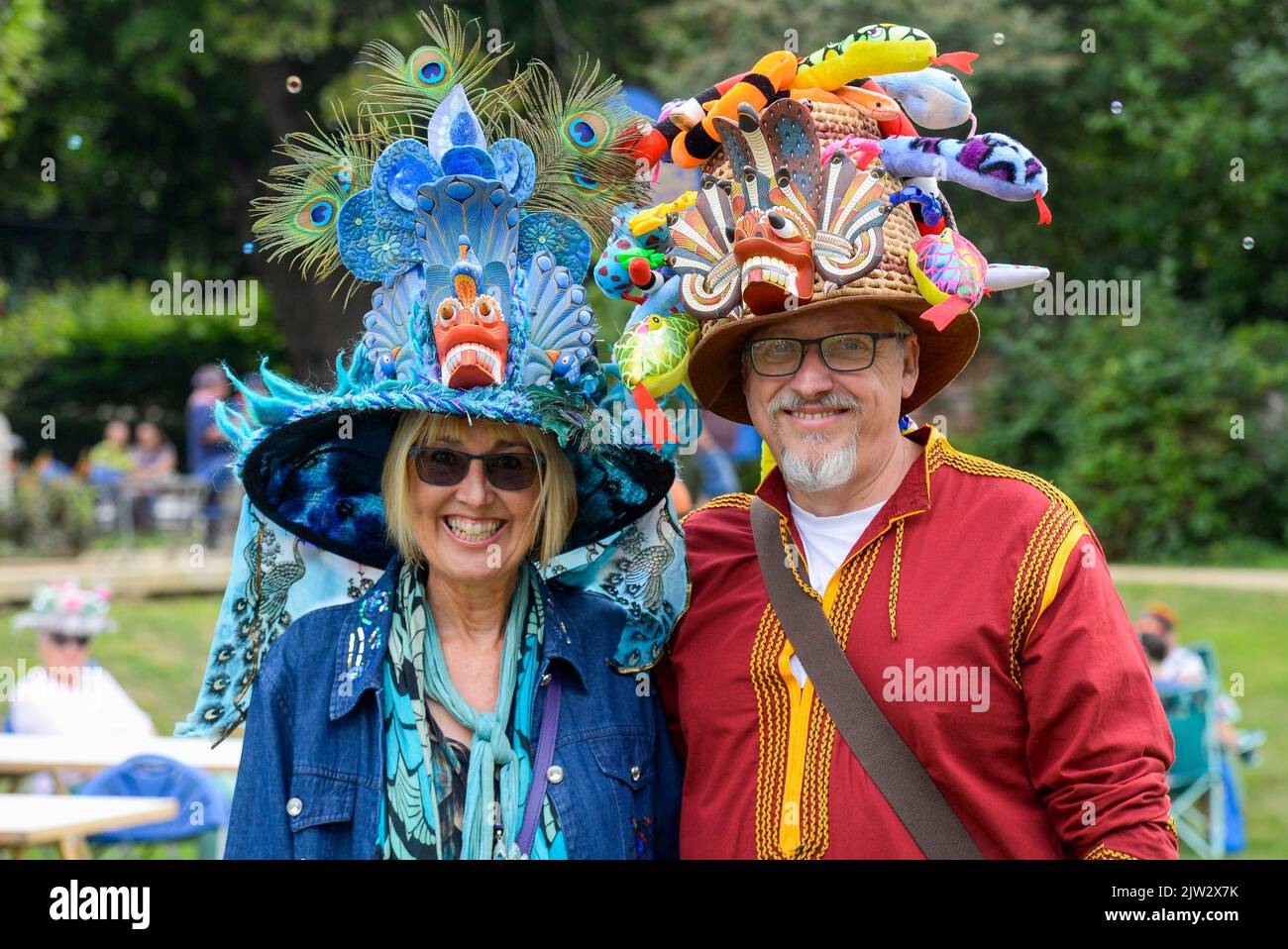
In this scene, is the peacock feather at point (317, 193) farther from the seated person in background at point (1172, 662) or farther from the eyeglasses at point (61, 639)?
the seated person in background at point (1172, 662)

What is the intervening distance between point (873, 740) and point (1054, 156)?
49.4ft

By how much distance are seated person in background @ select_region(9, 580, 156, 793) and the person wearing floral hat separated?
169 inches

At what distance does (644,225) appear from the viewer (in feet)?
10.7

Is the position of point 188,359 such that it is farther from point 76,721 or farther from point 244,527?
point 244,527

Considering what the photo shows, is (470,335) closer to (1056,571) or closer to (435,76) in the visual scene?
(435,76)

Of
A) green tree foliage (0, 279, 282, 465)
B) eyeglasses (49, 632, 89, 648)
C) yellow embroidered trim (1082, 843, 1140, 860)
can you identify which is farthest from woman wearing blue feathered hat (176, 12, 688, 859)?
green tree foliage (0, 279, 282, 465)

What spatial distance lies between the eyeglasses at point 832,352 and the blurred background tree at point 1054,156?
8.94 m

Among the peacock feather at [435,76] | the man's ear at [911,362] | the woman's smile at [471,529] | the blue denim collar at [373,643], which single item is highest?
the peacock feather at [435,76]

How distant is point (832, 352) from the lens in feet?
10.2

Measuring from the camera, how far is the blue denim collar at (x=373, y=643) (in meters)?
3.03

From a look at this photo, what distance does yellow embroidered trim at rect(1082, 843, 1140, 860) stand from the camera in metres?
2.78

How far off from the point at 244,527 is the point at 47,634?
442cm

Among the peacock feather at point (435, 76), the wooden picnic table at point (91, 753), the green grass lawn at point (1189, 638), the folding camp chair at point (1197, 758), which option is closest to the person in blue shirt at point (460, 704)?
→ the peacock feather at point (435, 76)

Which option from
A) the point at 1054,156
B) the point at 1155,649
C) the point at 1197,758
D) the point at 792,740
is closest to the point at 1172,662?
the point at 1155,649
